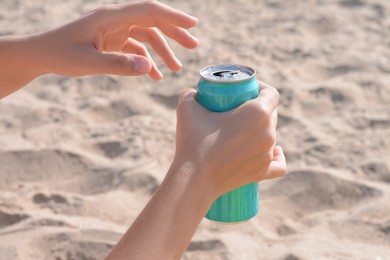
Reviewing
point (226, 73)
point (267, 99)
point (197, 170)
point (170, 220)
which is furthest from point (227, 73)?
point (170, 220)

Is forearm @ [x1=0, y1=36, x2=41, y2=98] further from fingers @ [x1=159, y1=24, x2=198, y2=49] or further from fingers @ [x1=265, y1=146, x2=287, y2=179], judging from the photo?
fingers @ [x1=265, y1=146, x2=287, y2=179]

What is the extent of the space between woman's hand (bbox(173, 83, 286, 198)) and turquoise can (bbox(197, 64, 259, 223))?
0.02m

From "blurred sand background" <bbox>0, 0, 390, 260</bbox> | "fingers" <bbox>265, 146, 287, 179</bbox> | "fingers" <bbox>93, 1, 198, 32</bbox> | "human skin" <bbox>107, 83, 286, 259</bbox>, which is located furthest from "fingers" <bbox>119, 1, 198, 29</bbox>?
"blurred sand background" <bbox>0, 0, 390, 260</bbox>

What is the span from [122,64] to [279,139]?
4.01 ft

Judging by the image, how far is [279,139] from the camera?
8.05 feet

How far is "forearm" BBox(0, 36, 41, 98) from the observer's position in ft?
5.02

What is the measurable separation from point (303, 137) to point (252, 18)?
1.22m

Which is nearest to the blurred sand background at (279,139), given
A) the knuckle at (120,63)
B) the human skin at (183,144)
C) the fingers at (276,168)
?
the fingers at (276,168)

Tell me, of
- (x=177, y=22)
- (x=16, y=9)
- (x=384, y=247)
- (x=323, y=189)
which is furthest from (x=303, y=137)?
(x=16, y=9)

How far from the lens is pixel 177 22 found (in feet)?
4.64

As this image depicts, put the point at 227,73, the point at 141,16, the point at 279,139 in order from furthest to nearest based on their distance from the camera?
1. the point at 279,139
2. the point at 141,16
3. the point at 227,73

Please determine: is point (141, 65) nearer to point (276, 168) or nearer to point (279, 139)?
point (276, 168)

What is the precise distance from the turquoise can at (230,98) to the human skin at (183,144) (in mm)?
21

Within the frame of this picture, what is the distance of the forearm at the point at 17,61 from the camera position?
5.02 ft
